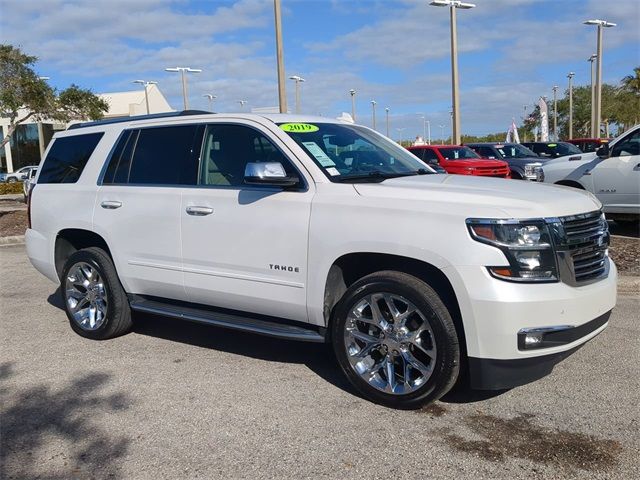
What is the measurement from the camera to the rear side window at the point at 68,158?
5906 millimetres

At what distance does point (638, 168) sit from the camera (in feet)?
31.8

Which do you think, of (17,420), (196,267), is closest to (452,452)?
(196,267)

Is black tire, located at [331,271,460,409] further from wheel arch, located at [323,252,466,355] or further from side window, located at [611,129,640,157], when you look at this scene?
side window, located at [611,129,640,157]

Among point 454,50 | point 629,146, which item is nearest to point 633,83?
point 454,50

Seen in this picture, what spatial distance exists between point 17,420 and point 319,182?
2464 mm

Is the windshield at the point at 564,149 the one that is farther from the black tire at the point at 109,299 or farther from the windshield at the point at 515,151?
the black tire at the point at 109,299

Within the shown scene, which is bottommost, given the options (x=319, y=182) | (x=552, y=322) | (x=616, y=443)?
(x=616, y=443)

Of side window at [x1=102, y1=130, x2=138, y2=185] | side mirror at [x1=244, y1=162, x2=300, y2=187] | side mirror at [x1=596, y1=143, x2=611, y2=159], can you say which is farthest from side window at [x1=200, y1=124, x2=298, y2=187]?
side mirror at [x1=596, y1=143, x2=611, y2=159]

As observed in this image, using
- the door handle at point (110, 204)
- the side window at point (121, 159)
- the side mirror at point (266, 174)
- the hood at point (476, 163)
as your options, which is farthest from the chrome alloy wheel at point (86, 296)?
the hood at point (476, 163)

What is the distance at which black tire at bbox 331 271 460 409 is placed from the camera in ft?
12.4

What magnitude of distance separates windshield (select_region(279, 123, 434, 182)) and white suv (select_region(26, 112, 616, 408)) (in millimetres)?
19

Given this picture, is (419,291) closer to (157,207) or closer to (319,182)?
(319,182)

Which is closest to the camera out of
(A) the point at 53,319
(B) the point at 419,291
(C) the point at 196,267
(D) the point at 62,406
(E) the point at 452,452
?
(E) the point at 452,452

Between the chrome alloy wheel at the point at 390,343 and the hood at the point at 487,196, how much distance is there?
0.65 meters
